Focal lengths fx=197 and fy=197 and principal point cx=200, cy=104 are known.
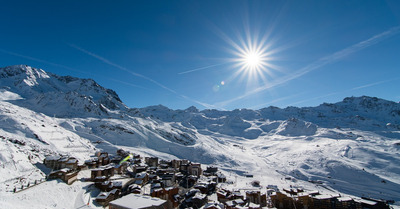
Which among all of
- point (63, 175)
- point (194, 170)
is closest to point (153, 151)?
point (194, 170)

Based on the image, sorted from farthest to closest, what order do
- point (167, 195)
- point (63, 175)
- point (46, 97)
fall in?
point (46, 97) < point (167, 195) < point (63, 175)

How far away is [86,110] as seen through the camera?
130125 millimetres

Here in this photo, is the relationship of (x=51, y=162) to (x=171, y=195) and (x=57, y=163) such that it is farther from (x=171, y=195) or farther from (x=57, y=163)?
(x=171, y=195)

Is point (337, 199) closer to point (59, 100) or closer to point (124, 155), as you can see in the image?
point (124, 155)

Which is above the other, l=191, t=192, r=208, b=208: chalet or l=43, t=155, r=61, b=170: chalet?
l=43, t=155, r=61, b=170: chalet

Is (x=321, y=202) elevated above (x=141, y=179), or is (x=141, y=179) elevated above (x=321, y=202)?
(x=141, y=179)

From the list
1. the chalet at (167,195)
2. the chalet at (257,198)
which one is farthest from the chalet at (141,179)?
the chalet at (257,198)

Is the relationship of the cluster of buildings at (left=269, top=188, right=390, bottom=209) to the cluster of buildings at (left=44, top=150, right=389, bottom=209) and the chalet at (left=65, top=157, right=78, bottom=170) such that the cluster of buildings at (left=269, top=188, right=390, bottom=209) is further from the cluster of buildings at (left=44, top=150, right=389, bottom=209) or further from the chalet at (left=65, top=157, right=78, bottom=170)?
the chalet at (left=65, top=157, right=78, bottom=170)

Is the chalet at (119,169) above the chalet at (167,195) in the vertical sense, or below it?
above

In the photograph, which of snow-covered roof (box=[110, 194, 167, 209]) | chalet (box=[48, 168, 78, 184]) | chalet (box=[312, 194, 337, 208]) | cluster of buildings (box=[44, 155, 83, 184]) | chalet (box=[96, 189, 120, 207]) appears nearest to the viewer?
snow-covered roof (box=[110, 194, 167, 209])

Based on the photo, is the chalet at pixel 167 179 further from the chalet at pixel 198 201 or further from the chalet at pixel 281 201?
the chalet at pixel 281 201

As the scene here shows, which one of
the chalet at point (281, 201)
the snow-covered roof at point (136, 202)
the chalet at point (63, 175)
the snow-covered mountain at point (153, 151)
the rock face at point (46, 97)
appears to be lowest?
the chalet at point (281, 201)

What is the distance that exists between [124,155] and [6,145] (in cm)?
3595

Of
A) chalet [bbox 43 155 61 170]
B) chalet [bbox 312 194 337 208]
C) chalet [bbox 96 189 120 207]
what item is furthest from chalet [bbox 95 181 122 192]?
chalet [bbox 312 194 337 208]
